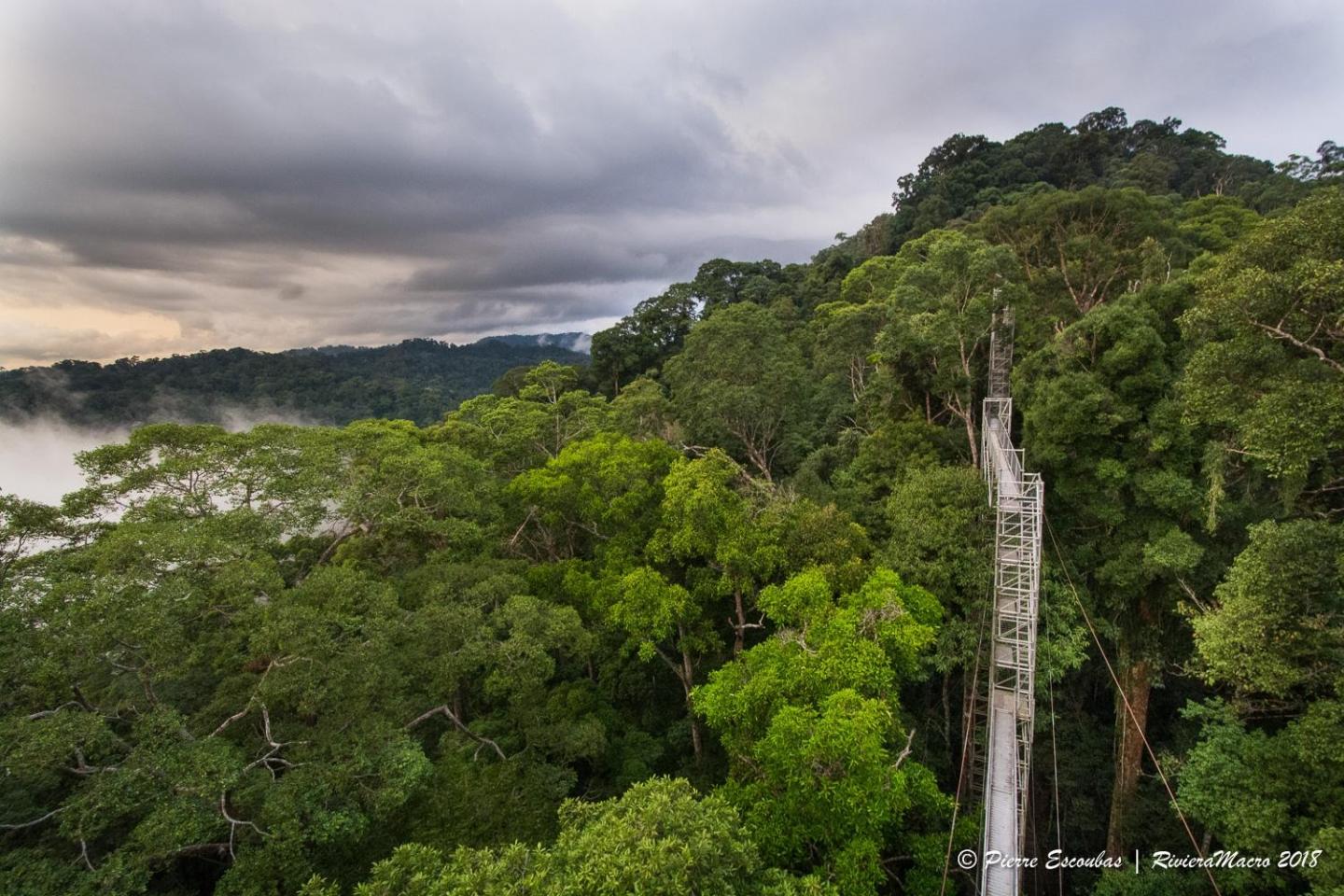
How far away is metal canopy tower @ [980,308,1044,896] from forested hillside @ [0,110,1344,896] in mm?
629

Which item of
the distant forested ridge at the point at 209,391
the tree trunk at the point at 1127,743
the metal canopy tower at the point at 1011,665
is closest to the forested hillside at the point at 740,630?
the tree trunk at the point at 1127,743

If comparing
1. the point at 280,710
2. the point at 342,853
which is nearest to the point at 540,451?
the point at 280,710

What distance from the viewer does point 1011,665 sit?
380 inches

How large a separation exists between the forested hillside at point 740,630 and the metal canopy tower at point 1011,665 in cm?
63

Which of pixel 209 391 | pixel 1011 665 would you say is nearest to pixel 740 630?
pixel 1011 665

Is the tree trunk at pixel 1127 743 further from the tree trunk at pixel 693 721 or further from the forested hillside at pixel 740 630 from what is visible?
the tree trunk at pixel 693 721

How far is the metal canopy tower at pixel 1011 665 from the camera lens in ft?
26.2

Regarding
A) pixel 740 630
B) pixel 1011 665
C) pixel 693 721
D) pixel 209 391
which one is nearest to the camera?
pixel 1011 665

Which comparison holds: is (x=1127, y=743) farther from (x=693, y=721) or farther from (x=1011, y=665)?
(x=693, y=721)

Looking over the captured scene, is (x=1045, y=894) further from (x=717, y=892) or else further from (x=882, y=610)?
(x=717, y=892)

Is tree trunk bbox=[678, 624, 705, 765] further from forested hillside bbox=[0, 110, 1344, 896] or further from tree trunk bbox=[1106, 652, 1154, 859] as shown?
tree trunk bbox=[1106, 652, 1154, 859]

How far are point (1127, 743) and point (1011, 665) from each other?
5929mm

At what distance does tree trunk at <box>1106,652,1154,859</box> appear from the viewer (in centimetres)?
1199

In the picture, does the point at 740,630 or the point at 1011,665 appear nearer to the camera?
the point at 1011,665
